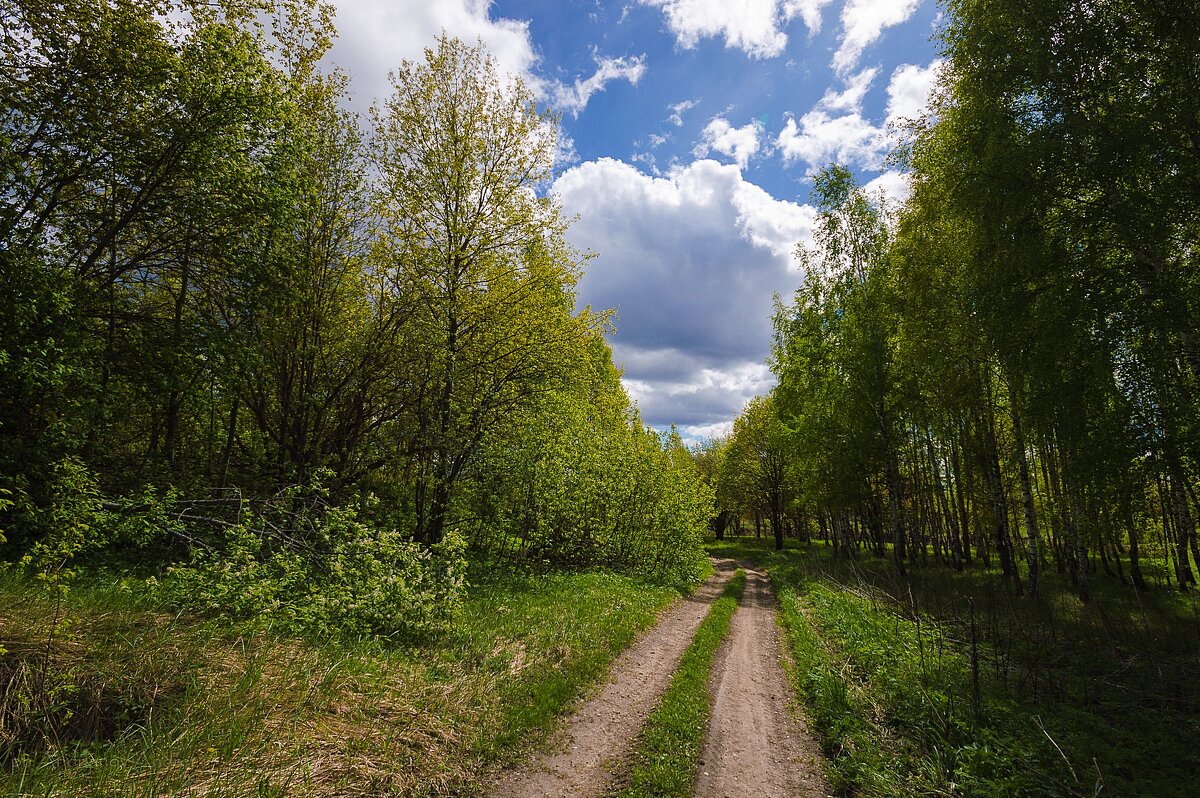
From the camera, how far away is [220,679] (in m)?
5.07

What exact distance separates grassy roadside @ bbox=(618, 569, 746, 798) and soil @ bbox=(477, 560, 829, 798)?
6.1 inches

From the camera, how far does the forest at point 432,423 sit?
17.2 feet

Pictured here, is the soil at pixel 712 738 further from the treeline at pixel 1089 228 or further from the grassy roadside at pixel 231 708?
the treeline at pixel 1089 228

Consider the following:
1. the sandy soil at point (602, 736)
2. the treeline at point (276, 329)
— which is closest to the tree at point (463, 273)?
the treeline at point (276, 329)

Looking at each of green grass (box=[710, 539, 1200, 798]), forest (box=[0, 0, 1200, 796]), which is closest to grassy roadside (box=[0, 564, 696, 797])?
forest (box=[0, 0, 1200, 796])

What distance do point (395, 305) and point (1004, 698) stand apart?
16.5m

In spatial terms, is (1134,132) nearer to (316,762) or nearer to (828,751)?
(828,751)

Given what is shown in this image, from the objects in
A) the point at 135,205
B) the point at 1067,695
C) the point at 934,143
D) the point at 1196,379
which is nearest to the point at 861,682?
the point at 1067,695

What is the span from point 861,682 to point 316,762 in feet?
27.7

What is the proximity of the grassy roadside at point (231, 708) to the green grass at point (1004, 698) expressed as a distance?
180 inches

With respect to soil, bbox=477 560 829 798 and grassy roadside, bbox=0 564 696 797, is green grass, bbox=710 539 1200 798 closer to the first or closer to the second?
soil, bbox=477 560 829 798

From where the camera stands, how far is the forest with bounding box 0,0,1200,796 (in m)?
5.25

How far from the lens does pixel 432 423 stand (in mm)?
14352

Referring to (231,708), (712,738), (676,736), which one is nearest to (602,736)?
(676,736)
